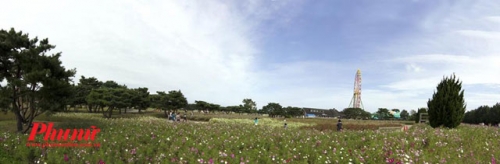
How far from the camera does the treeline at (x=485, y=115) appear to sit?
199 ft

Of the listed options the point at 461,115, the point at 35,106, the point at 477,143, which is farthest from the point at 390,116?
the point at 35,106

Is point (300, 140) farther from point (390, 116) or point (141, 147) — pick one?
point (390, 116)

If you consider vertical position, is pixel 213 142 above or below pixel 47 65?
below

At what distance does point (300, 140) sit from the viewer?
12.5 metres

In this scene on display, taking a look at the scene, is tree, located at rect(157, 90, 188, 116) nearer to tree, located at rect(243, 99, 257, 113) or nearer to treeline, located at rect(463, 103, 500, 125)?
tree, located at rect(243, 99, 257, 113)

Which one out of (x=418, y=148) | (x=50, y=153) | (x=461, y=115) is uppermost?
(x=461, y=115)

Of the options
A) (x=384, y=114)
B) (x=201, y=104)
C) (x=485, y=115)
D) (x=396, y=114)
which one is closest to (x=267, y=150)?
(x=201, y=104)

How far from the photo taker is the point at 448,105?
834 inches

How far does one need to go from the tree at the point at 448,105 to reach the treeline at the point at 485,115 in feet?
159

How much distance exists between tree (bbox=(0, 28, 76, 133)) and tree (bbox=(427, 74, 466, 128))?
948 inches

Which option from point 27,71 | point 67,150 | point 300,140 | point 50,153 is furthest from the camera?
point 27,71

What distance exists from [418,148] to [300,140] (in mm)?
4304

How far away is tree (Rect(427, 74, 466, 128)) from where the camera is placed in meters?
21.0

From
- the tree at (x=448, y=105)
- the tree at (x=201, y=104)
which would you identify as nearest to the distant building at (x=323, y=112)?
the tree at (x=201, y=104)
